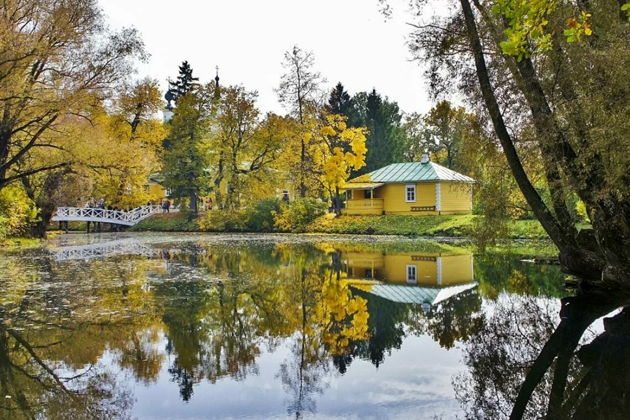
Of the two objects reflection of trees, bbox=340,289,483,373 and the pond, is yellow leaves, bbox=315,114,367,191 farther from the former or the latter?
reflection of trees, bbox=340,289,483,373

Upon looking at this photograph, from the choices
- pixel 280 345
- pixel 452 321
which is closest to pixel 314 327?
pixel 280 345

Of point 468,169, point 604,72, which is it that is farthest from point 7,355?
point 468,169

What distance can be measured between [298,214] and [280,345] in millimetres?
32248

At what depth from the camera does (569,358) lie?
639 cm

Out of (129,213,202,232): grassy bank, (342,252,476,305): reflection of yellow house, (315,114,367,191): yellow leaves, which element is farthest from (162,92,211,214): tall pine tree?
(342,252,476,305): reflection of yellow house

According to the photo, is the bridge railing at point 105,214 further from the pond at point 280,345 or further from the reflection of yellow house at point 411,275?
the pond at point 280,345

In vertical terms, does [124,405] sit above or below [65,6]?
below

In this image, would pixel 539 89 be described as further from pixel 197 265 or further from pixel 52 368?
pixel 197 265

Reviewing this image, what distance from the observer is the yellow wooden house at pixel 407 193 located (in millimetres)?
38250

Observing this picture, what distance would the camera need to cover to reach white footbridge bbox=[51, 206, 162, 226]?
41031mm

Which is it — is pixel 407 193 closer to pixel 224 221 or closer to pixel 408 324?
pixel 224 221

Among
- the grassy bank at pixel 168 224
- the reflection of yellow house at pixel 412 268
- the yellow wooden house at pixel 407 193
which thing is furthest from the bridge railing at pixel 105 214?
the reflection of yellow house at pixel 412 268

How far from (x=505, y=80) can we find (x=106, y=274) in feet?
37.5

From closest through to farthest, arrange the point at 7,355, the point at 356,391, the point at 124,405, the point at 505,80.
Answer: the point at 124,405 → the point at 356,391 → the point at 7,355 → the point at 505,80
